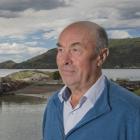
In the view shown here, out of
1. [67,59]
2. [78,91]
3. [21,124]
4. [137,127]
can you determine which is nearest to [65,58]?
[67,59]

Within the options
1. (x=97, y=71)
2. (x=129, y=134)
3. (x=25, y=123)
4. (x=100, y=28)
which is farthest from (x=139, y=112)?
(x=25, y=123)

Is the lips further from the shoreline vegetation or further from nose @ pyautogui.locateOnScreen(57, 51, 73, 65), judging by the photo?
the shoreline vegetation

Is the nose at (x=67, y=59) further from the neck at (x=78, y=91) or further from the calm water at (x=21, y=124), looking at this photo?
the calm water at (x=21, y=124)

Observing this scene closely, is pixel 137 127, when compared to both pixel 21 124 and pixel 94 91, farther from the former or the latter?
pixel 21 124

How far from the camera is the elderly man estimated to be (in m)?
3.98

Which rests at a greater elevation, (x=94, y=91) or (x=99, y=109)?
(x=94, y=91)

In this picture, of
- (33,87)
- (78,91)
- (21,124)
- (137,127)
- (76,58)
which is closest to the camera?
(137,127)

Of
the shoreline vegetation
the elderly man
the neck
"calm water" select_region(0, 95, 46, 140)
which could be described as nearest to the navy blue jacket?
the elderly man

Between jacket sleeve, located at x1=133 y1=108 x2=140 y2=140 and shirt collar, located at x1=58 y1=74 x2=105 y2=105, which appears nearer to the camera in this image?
jacket sleeve, located at x1=133 y1=108 x2=140 y2=140

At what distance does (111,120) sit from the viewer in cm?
399

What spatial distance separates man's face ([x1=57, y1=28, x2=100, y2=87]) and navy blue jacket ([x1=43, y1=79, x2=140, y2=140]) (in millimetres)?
228

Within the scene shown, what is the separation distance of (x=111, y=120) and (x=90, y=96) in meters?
0.28

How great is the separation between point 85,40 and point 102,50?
0.16 meters

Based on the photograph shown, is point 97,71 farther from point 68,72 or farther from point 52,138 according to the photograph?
point 52,138
